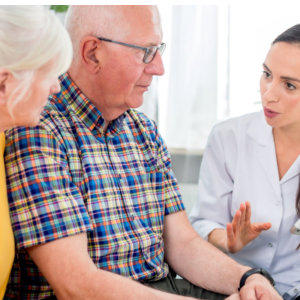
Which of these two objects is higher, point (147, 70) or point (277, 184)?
point (147, 70)

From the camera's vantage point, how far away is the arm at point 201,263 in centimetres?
152

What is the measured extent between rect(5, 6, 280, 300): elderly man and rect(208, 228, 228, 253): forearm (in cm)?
16

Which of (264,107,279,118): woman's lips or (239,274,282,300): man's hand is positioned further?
(264,107,279,118): woman's lips

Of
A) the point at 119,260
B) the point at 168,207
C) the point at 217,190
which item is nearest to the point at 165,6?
the point at 217,190

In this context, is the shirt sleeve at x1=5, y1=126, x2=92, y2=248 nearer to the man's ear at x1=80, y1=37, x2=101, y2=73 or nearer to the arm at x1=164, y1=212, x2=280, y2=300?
the man's ear at x1=80, y1=37, x2=101, y2=73

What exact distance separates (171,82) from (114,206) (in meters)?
1.38

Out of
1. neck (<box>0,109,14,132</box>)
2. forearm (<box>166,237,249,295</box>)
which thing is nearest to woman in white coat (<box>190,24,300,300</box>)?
forearm (<box>166,237,249,295</box>)

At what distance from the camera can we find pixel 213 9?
8.70ft

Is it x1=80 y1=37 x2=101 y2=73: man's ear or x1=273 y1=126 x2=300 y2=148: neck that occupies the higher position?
x1=80 y1=37 x2=101 y2=73: man's ear

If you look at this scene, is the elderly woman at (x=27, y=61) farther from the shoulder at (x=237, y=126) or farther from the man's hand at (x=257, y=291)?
the shoulder at (x=237, y=126)

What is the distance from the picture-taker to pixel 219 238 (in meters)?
1.81

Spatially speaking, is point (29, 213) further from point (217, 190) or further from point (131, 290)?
point (217, 190)

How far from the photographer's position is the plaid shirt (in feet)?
4.29

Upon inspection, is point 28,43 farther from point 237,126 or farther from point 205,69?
point 205,69
